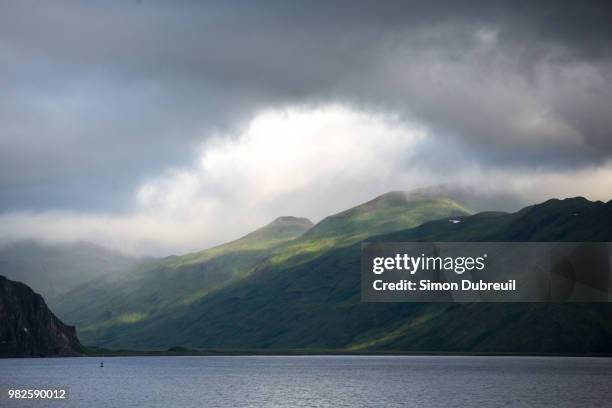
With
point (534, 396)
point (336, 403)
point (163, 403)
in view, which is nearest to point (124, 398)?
point (163, 403)

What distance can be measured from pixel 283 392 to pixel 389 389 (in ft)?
84.6

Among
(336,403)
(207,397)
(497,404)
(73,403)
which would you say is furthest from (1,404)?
(497,404)

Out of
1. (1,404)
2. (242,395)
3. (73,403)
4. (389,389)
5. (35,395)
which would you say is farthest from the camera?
(389,389)

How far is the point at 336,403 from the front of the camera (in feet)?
516

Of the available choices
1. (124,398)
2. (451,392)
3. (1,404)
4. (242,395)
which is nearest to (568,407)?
(451,392)

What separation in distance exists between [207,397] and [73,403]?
96.1 ft

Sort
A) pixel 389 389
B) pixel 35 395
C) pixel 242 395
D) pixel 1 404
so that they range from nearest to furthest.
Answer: pixel 1 404, pixel 35 395, pixel 242 395, pixel 389 389

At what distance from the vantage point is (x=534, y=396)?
566 ft

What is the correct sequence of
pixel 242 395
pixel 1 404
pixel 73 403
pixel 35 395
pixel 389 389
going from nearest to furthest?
pixel 1 404, pixel 73 403, pixel 35 395, pixel 242 395, pixel 389 389

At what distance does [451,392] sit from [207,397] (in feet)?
176

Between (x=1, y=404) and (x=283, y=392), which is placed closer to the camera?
(x=1, y=404)

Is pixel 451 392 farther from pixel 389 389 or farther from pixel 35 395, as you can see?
pixel 35 395

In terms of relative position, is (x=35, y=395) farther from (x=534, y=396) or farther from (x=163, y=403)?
(x=534, y=396)

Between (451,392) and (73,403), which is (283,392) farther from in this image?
(73,403)
